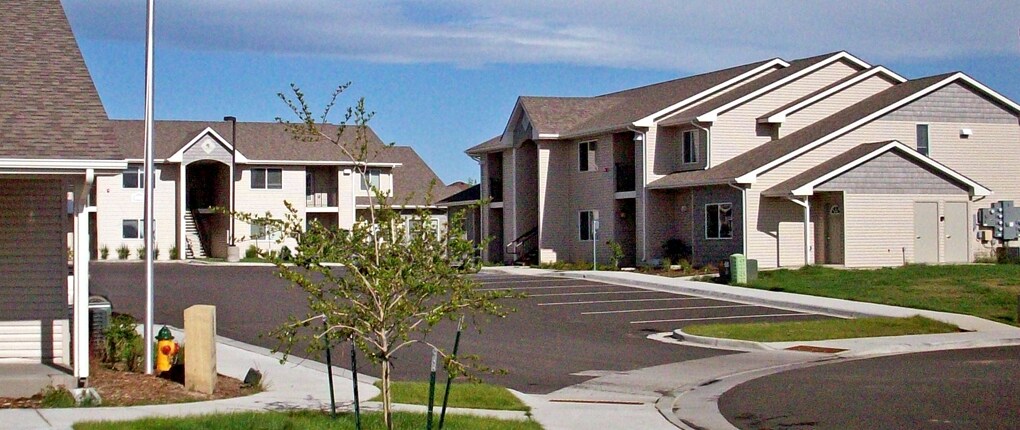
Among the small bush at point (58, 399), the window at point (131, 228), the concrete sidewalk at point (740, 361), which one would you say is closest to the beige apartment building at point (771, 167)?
the concrete sidewalk at point (740, 361)

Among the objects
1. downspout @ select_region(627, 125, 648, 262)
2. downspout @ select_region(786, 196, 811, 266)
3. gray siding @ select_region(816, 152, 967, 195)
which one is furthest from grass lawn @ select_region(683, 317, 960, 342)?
downspout @ select_region(627, 125, 648, 262)

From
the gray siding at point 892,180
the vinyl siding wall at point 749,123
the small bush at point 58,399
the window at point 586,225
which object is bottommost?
the small bush at point 58,399

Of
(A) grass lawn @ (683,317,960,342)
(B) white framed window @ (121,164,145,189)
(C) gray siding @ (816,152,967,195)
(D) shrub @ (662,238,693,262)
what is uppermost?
(B) white framed window @ (121,164,145,189)

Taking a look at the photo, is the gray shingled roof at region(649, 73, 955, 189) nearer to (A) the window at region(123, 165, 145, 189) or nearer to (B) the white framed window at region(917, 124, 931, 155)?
Result: (B) the white framed window at region(917, 124, 931, 155)

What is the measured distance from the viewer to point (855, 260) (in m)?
37.9

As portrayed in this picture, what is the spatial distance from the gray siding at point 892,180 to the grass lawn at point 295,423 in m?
27.0

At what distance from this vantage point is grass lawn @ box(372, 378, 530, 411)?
13.5 m

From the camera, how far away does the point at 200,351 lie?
45.0ft

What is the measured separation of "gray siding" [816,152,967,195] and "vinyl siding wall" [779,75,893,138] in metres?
4.79

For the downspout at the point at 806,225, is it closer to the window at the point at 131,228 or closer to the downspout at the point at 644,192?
the downspout at the point at 644,192

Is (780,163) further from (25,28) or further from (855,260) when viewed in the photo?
(25,28)

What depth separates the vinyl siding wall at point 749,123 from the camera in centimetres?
4125

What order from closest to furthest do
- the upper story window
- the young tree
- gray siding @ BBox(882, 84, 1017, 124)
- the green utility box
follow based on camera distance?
the young tree → the green utility box → gray siding @ BBox(882, 84, 1017, 124) → the upper story window

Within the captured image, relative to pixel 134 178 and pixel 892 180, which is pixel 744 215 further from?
pixel 134 178
